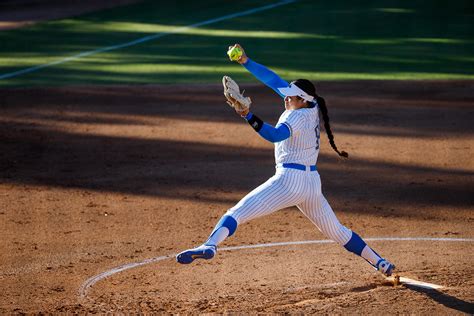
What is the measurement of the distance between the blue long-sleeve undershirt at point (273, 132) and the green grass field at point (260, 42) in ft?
38.9

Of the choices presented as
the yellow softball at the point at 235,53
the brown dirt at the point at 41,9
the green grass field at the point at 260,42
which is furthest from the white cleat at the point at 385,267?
the brown dirt at the point at 41,9

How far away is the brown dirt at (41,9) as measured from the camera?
27062 mm

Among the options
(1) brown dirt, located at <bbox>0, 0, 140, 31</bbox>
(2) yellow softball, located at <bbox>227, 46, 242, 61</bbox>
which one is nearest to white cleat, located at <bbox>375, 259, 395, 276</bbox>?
(2) yellow softball, located at <bbox>227, 46, 242, 61</bbox>

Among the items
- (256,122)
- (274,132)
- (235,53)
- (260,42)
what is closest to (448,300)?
(274,132)

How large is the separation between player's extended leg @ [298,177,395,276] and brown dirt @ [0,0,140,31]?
20.1 metres

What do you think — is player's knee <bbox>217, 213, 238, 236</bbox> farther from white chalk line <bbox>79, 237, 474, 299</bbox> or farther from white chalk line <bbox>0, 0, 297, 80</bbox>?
white chalk line <bbox>0, 0, 297, 80</bbox>

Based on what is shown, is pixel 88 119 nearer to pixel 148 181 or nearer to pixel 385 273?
pixel 148 181

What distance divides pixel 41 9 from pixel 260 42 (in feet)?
31.5

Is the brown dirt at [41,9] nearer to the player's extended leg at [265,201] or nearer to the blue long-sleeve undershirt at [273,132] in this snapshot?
the player's extended leg at [265,201]

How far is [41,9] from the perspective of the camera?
96.2 feet

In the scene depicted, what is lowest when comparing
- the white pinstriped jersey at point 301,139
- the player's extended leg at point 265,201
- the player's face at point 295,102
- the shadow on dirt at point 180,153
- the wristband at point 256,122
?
the shadow on dirt at point 180,153

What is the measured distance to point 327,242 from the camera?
9625mm

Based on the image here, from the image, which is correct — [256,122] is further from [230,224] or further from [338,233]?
[338,233]

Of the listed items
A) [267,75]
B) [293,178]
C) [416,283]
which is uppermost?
[267,75]
